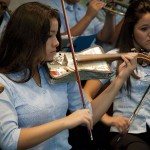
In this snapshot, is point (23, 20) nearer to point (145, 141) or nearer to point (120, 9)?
point (145, 141)

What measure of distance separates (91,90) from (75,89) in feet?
0.61

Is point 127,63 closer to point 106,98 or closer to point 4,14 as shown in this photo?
point 106,98

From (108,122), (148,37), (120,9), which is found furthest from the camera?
(120,9)

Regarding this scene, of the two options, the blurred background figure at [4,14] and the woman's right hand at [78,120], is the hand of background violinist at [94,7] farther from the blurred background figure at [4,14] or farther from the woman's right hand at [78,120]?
the woman's right hand at [78,120]

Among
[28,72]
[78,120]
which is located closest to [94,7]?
[28,72]

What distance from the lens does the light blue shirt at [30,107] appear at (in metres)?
0.91

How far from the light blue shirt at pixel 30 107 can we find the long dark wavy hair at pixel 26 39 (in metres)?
0.04

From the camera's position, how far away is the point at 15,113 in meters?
0.95

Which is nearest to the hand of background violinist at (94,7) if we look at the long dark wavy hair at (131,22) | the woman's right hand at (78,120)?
the long dark wavy hair at (131,22)

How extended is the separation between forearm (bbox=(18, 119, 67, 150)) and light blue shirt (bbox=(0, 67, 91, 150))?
2 cm

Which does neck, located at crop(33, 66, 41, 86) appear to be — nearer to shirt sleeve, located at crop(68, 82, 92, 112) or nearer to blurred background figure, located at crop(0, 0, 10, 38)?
shirt sleeve, located at crop(68, 82, 92, 112)

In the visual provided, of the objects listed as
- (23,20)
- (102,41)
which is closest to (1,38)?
(23,20)

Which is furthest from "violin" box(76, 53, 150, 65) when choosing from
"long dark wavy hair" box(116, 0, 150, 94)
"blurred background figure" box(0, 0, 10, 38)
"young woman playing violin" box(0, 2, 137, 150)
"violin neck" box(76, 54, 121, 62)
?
"blurred background figure" box(0, 0, 10, 38)

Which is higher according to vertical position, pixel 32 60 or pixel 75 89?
pixel 32 60
